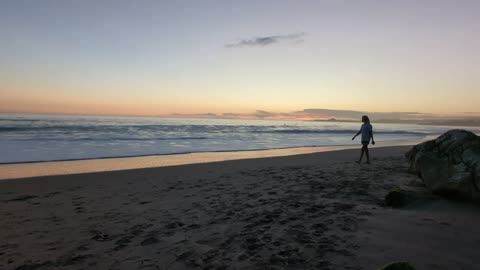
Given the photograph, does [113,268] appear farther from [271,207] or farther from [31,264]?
[271,207]

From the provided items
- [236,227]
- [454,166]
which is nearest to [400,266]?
[236,227]

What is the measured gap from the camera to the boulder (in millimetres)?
5066

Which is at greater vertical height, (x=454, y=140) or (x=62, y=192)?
(x=454, y=140)

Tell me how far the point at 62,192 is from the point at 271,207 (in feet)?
17.4

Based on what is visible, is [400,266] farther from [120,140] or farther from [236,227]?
[120,140]

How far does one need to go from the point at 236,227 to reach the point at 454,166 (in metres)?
4.04

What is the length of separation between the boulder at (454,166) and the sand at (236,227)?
0.83 ft

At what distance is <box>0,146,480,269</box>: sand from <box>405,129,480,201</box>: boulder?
25 centimetres

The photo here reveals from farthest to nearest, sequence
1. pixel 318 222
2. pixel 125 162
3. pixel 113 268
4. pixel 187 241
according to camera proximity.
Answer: pixel 125 162 → pixel 318 222 → pixel 187 241 → pixel 113 268

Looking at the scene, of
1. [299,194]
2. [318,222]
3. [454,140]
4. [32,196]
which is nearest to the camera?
[318,222]

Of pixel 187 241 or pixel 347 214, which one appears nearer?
pixel 187 241

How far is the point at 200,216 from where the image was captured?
523 cm

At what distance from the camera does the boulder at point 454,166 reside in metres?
5.07

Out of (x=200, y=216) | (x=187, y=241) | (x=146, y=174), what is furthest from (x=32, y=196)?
(x=187, y=241)
